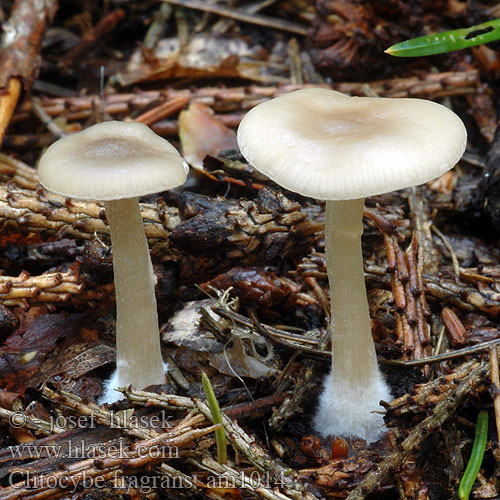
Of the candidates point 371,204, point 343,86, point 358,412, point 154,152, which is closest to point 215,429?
point 358,412

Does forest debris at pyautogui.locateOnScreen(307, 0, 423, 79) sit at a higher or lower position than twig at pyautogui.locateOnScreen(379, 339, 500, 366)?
higher

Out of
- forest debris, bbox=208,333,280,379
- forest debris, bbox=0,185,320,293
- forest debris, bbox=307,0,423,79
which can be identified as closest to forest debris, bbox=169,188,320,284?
forest debris, bbox=0,185,320,293

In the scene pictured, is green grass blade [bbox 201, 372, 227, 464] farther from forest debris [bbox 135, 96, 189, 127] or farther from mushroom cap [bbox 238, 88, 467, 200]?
forest debris [bbox 135, 96, 189, 127]

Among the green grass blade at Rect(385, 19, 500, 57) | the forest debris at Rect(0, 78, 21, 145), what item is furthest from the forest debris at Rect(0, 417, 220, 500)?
the forest debris at Rect(0, 78, 21, 145)

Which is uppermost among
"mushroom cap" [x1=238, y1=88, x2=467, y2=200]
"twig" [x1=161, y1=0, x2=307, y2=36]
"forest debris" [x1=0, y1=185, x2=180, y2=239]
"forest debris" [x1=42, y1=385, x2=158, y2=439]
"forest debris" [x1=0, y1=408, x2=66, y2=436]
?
"mushroom cap" [x1=238, y1=88, x2=467, y2=200]

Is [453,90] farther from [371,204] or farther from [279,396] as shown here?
[279,396]

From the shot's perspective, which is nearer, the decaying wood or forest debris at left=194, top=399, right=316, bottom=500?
forest debris at left=194, top=399, right=316, bottom=500

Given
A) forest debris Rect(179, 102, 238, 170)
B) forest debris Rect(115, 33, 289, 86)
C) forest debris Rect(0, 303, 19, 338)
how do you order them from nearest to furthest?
forest debris Rect(0, 303, 19, 338) < forest debris Rect(179, 102, 238, 170) < forest debris Rect(115, 33, 289, 86)

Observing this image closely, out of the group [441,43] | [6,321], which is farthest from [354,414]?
[441,43]

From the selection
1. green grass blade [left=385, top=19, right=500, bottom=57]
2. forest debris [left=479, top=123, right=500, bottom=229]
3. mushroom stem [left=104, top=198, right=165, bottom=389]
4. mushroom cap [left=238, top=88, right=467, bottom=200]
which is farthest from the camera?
forest debris [left=479, top=123, right=500, bottom=229]
